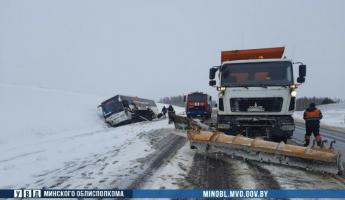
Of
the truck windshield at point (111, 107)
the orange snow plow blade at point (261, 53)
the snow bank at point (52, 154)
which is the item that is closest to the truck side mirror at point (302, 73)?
the orange snow plow blade at point (261, 53)

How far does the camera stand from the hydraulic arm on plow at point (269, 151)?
797cm

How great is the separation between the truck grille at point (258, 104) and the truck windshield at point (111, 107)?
1768 cm

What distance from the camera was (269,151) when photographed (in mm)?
8875

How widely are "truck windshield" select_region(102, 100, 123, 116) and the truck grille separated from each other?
696 inches

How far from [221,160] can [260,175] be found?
6.67ft

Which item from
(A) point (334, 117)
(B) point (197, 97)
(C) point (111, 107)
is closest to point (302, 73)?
(C) point (111, 107)

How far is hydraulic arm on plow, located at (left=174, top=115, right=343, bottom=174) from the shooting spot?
7975mm

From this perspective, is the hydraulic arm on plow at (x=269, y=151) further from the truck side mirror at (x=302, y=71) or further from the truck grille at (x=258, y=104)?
the truck side mirror at (x=302, y=71)

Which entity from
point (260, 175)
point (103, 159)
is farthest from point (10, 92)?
point (260, 175)

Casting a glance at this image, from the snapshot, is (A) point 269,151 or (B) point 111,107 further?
(B) point 111,107

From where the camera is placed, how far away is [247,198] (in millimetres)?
5992

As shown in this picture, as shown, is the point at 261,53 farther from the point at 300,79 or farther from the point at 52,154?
the point at 52,154

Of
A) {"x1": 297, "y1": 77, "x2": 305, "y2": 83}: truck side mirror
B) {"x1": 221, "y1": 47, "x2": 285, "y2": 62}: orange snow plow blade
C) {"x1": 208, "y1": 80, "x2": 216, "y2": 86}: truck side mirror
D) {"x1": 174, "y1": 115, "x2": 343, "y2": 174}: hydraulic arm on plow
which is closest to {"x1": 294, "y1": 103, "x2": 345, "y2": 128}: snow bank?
{"x1": 221, "y1": 47, "x2": 285, "y2": 62}: orange snow plow blade

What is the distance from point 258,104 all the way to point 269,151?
2958mm
